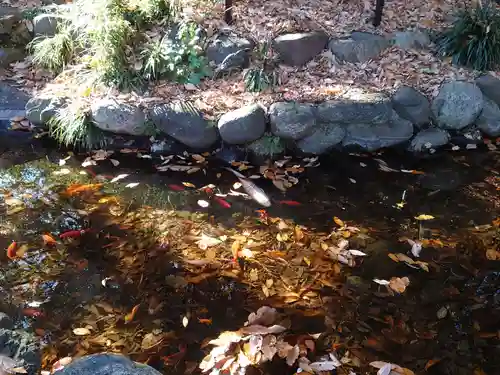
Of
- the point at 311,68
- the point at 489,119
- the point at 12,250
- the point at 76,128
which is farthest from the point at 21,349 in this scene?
the point at 489,119

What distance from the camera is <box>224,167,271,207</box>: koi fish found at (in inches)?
174

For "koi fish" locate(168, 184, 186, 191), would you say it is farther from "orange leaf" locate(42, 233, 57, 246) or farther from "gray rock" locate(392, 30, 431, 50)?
"gray rock" locate(392, 30, 431, 50)

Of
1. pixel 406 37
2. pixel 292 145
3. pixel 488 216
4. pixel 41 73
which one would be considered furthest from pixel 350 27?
pixel 41 73

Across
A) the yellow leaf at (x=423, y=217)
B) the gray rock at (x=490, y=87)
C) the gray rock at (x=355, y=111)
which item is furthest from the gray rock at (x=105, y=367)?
the gray rock at (x=490, y=87)

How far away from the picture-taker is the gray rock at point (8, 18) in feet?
20.5

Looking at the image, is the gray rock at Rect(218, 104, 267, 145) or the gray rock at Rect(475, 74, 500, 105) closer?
the gray rock at Rect(218, 104, 267, 145)

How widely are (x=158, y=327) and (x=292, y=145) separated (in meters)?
2.61

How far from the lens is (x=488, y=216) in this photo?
428 centimetres

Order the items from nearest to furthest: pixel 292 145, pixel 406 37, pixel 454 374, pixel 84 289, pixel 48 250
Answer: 1. pixel 454 374
2. pixel 84 289
3. pixel 48 250
4. pixel 292 145
5. pixel 406 37

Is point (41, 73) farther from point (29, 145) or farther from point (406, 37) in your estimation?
point (406, 37)

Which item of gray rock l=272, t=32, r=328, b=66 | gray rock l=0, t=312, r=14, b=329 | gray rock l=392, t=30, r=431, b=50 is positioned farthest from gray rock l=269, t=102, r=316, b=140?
gray rock l=0, t=312, r=14, b=329

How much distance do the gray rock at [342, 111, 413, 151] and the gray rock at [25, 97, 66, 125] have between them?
314 centimetres

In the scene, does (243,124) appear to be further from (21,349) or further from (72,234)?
(21,349)

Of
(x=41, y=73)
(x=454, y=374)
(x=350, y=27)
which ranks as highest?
(x=350, y=27)
